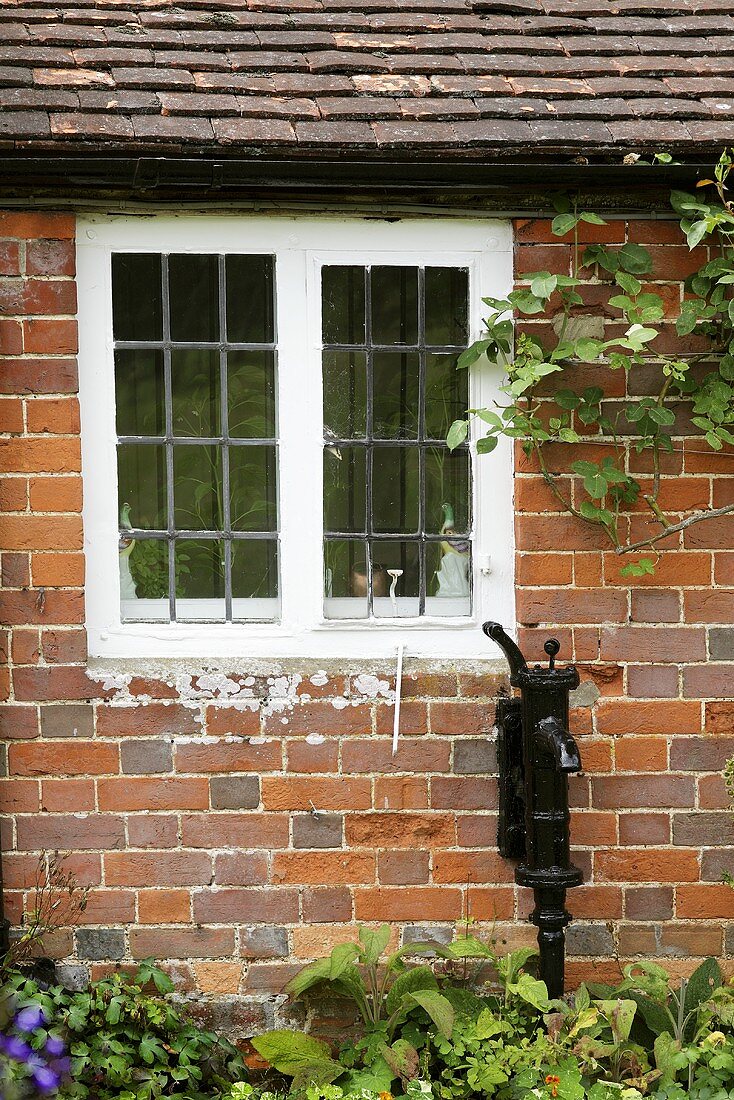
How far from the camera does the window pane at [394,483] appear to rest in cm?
391

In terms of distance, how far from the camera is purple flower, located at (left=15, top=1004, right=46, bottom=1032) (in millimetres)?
3277

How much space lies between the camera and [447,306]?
12.7 ft

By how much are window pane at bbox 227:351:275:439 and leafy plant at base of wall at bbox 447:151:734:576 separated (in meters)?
0.66

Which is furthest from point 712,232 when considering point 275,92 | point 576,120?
point 275,92

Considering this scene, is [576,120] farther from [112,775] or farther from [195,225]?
[112,775]

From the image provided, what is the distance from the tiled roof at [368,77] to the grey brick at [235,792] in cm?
205

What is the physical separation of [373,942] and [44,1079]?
107 centimetres

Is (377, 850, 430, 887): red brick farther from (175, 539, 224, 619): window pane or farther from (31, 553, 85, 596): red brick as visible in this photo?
(31, 553, 85, 596): red brick

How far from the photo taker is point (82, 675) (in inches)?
146

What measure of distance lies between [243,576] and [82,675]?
25.5 inches

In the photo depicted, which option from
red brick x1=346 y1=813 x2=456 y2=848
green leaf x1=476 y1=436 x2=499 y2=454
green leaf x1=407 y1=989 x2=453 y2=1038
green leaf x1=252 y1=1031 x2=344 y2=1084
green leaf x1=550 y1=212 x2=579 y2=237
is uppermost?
green leaf x1=550 y1=212 x2=579 y2=237

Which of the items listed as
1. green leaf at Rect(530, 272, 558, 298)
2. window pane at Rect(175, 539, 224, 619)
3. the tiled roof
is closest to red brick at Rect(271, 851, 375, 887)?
window pane at Rect(175, 539, 224, 619)

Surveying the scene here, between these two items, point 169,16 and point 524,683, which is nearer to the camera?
point 524,683

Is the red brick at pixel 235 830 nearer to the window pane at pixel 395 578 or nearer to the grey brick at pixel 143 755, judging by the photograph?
the grey brick at pixel 143 755
